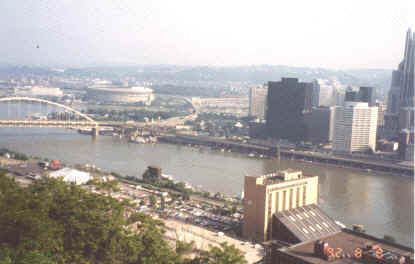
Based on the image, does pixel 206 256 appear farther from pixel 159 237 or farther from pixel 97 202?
pixel 97 202

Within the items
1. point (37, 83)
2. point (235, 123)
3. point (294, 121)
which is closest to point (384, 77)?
point (235, 123)

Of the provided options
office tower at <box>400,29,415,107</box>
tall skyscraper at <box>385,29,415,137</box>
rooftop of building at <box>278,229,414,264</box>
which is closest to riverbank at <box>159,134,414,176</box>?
tall skyscraper at <box>385,29,415,137</box>

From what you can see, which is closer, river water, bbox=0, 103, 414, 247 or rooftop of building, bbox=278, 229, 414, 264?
rooftop of building, bbox=278, 229, 414, 264

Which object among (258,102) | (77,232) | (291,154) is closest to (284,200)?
(77,232)

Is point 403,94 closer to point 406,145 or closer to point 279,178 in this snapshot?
point 406,145

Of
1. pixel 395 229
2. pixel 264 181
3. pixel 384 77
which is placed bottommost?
pixel 395 229

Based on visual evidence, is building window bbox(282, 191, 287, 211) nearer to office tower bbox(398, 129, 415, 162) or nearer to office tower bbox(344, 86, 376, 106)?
office tower bbox(398, 129, 415, 162)
